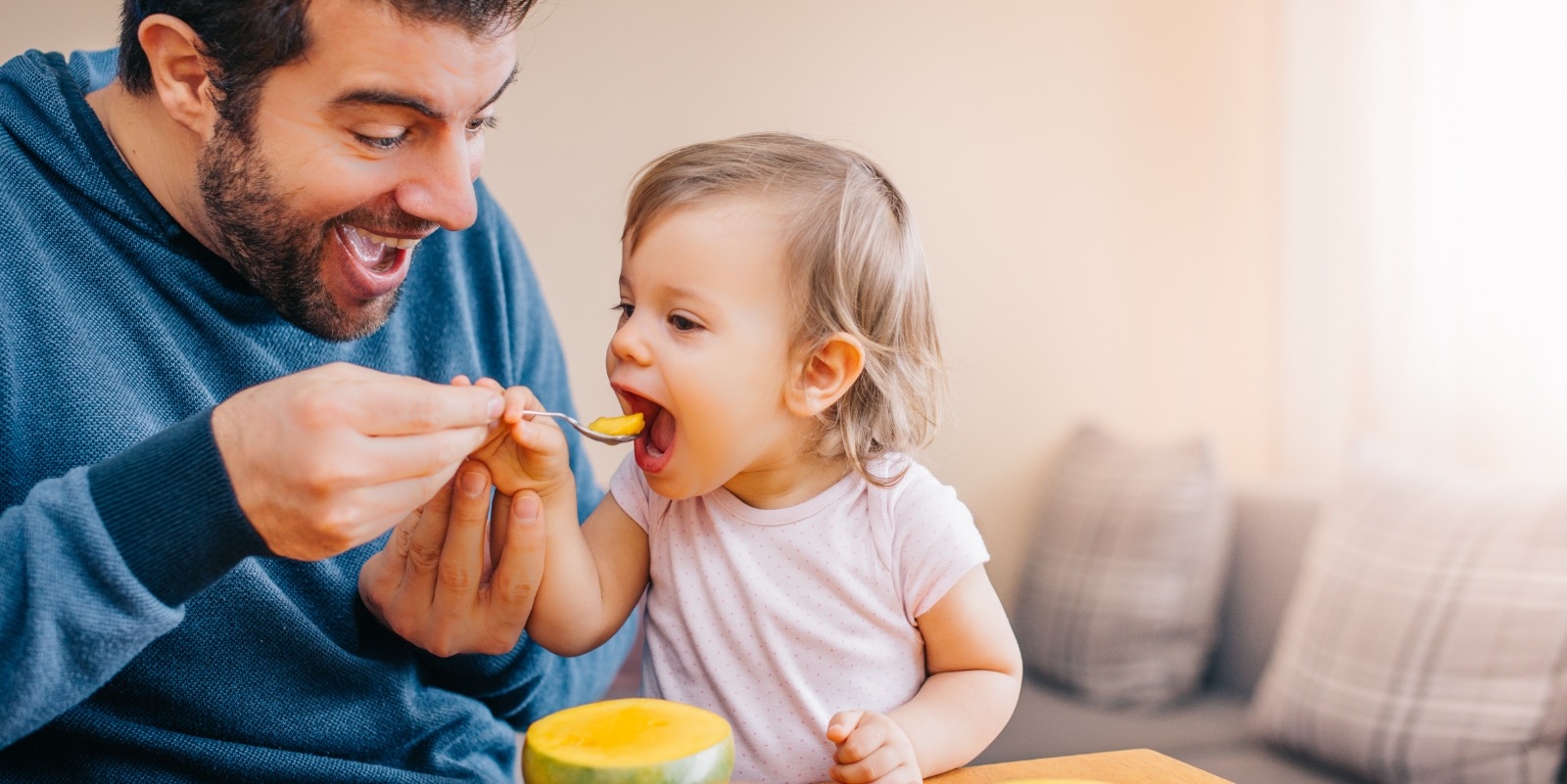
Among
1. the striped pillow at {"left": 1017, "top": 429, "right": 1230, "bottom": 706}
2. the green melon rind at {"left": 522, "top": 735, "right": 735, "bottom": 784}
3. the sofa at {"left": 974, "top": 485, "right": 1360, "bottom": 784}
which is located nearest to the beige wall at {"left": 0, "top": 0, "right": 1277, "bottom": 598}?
the striped pillow at {"left": 1017, "top": 429, "right": 1230, "bottom": 706}

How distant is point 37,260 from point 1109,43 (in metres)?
2.79

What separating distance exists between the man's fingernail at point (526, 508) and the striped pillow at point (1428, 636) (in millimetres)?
1598

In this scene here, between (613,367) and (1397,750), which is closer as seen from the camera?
(613,367)

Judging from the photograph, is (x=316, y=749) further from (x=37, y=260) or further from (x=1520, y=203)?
(x=1520, y=203)

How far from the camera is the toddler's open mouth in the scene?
3.38ft

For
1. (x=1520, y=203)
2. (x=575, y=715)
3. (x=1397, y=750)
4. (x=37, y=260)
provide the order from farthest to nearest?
(x=1520, y=203), (x=1397, y=750), (x=37, y=260), (x=575, y=715)

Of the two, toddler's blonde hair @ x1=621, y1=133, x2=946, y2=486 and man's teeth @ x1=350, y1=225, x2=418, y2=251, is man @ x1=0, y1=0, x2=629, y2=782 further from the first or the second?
toddler's blonde hair @ x1=621, y1=133, x2=946, y2=486

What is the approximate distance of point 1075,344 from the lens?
125 inches

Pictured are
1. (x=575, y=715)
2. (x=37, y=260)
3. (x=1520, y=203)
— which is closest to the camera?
(x=575, y=715)

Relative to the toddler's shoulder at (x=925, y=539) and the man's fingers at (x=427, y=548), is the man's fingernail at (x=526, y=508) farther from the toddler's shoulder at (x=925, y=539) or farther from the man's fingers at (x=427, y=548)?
the toddler's shoulder at (x=925, y=539)

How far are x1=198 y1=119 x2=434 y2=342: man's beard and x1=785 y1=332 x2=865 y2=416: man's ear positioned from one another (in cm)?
44

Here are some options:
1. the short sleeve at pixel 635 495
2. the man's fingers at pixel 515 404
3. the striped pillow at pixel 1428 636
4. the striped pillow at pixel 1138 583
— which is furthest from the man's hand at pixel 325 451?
the striped pillow at pixel 1138 583

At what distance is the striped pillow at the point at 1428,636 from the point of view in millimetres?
1706

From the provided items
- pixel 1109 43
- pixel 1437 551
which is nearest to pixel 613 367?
pixel 1437 551
